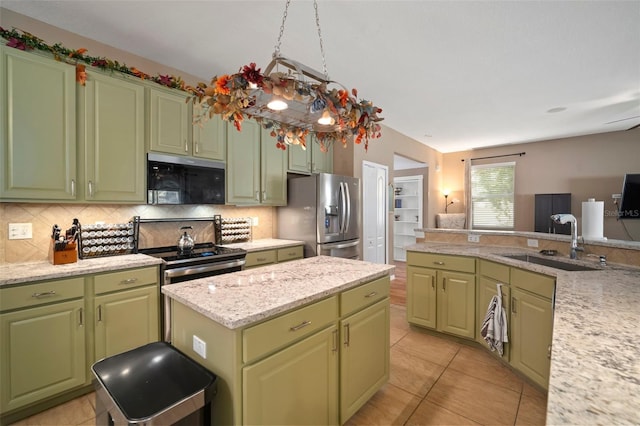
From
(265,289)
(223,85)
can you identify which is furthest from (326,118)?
(265,289)

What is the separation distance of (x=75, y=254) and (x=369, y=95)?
3381mm

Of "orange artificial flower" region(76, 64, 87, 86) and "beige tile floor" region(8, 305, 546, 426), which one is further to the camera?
"orange artificial flower" region(76, 64, 87, 86)

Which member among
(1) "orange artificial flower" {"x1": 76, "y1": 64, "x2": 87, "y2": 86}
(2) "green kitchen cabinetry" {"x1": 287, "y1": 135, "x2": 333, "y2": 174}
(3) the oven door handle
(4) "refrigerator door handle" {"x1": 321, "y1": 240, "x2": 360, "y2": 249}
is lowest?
(3) the oven door handle

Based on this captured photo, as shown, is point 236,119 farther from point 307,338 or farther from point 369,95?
point 369,95

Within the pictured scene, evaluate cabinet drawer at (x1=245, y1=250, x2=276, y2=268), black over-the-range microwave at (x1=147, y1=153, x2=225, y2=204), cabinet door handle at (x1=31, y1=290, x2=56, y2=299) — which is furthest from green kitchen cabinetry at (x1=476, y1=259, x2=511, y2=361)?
cabinet door handle at (x1=31, y1=290, x2=56, y2=299)

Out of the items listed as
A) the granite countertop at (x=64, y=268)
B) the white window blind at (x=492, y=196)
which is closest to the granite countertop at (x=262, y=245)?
the granite countertop at (x=64, y=268)

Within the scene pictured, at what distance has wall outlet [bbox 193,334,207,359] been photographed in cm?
130

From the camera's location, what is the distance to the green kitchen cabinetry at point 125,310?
206 centimetres

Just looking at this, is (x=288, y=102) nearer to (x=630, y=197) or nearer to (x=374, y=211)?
(x=374, y=211)

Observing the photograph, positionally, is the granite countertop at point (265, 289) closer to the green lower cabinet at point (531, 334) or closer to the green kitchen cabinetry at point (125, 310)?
the green kitchen cabinetry at point (125, 310)

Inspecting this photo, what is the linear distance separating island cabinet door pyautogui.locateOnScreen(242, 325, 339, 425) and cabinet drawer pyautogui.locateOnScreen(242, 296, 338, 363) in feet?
0.13

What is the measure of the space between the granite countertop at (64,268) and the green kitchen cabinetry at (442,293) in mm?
2418

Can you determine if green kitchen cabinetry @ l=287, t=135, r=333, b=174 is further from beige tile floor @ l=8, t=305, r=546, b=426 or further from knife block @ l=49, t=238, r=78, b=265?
beige tile floor @ l=8, t=305, r=546, b=426

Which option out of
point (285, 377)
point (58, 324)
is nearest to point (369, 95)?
point (285, 377)
